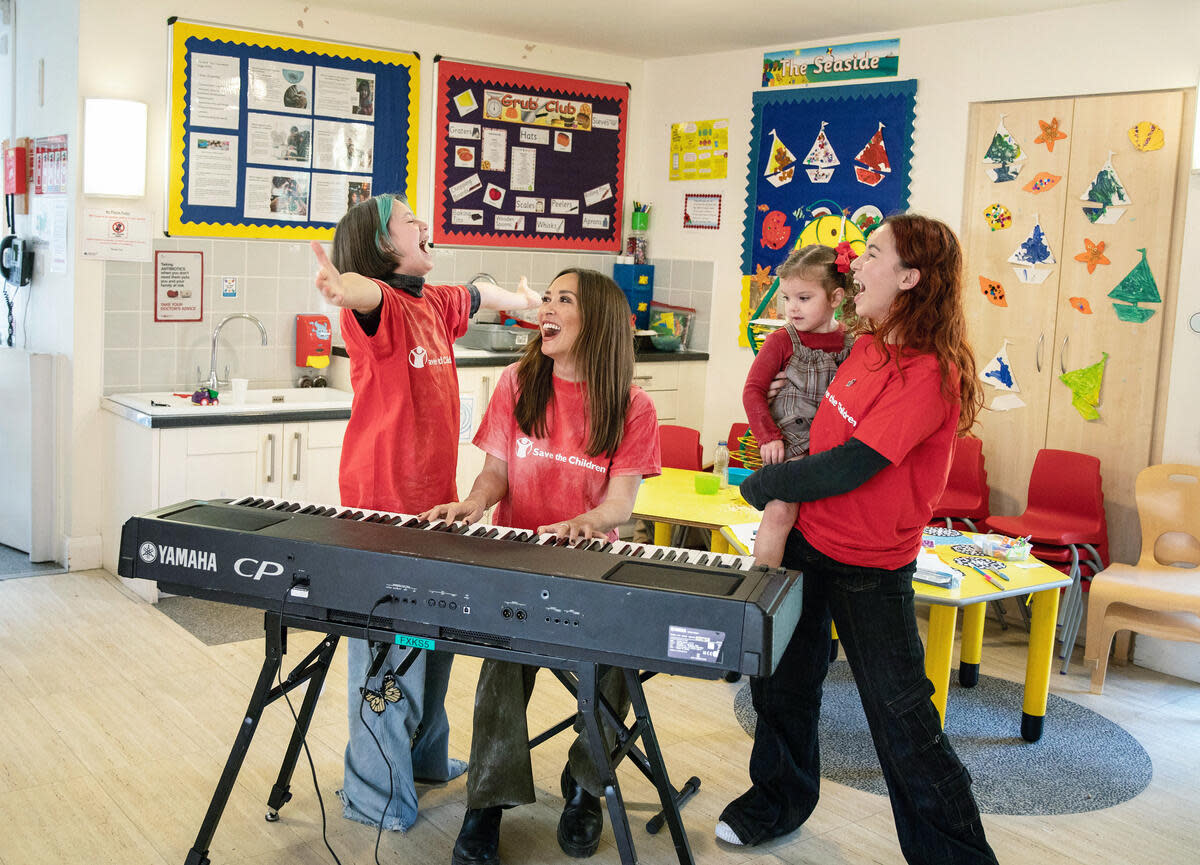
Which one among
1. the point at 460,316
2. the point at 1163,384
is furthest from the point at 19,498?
the point at 1163,384

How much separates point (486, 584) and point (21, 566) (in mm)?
3821

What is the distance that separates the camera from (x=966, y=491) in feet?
16.9

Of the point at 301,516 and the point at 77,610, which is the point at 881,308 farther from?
the point at 77,610

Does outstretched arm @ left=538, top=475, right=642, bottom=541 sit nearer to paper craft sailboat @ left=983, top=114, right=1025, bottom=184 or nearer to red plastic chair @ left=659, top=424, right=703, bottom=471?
red plastic chair @ left=659, top=424, right=703, bottom=471

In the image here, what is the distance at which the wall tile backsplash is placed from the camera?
5.20 metres

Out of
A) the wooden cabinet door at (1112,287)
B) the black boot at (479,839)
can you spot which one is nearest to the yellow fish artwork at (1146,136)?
the wooden cabinet door at (1112,287)

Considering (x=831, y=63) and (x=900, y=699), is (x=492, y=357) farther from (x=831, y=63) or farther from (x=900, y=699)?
(x=900, y=699)

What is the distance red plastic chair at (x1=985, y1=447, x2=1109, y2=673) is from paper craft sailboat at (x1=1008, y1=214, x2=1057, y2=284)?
747 millimetres

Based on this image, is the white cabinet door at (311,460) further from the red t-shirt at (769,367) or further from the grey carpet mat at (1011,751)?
→ the red t-shirt at (769,367)

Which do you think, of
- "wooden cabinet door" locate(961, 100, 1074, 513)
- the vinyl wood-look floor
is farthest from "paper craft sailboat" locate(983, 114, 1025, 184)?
the vinyl wood-look floor

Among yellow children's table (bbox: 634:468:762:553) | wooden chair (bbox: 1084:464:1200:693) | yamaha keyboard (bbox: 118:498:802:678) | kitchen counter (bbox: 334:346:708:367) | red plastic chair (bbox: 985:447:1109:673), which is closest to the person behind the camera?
yamaha keyboard (bbox: 118:498:802:678)

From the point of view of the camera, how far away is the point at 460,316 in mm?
3115

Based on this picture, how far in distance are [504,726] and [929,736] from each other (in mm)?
961

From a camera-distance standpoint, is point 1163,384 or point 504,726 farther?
point 1163,384
